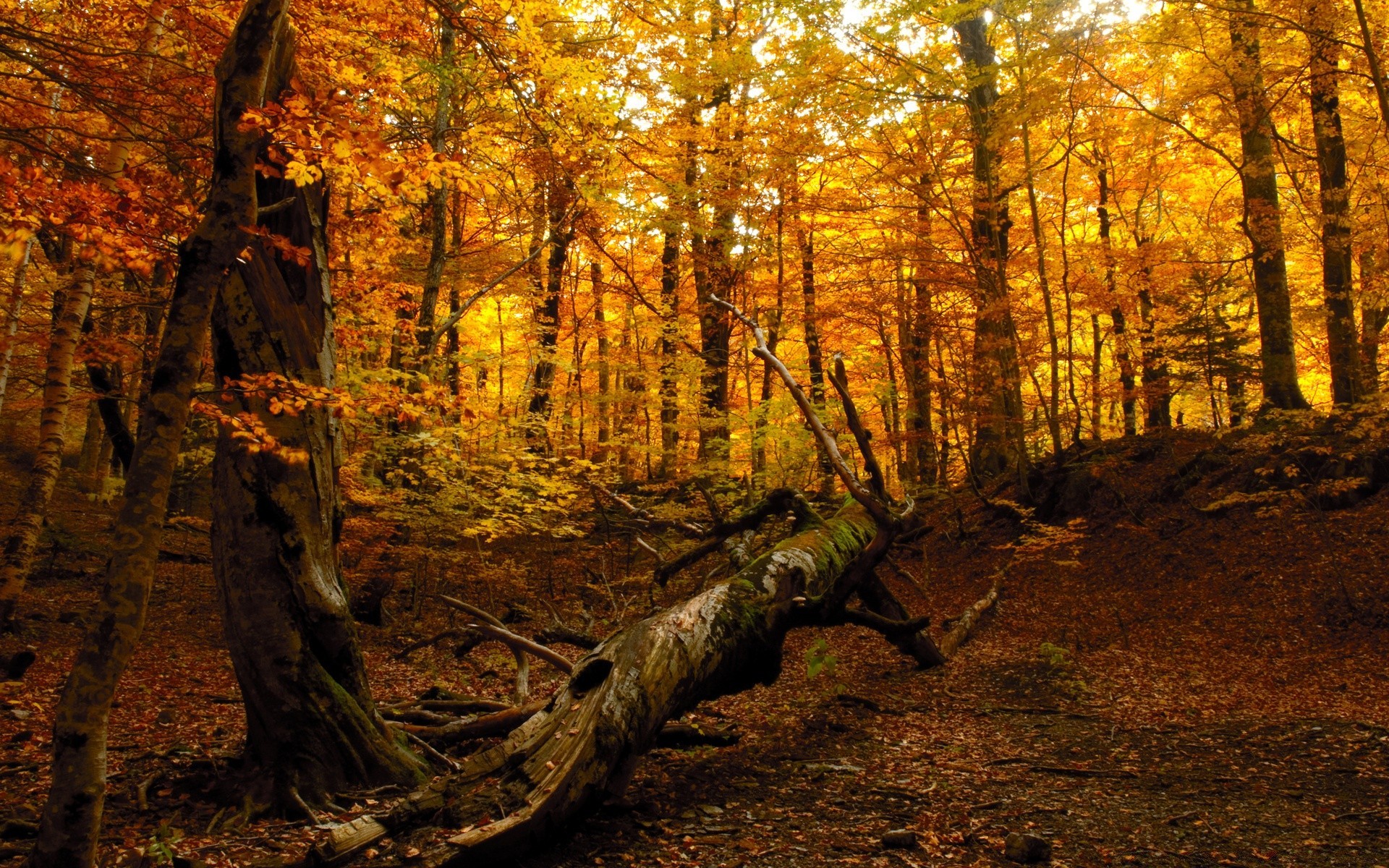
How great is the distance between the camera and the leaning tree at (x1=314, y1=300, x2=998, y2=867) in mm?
3182

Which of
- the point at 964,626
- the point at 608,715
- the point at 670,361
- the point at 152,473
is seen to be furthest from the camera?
the point at 670,361

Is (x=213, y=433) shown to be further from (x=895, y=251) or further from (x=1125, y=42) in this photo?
(x=1125, y=42)

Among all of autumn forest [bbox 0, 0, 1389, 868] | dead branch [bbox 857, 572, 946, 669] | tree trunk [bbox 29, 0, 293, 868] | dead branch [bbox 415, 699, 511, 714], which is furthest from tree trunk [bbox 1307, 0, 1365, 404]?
tree trunk [bbox 29, 0, 293, 868]

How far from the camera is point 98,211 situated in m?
5.07

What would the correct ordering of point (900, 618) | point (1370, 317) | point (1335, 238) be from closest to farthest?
1. point (900, 618)
2. point (1335, 238)
3. point (1370, 317)

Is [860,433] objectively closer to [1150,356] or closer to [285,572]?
[285,572]

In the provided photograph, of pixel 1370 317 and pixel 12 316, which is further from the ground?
pixel 1370 317

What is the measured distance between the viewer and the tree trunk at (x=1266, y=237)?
10.6m

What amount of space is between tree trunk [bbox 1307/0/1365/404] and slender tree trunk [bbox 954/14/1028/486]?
422 cm

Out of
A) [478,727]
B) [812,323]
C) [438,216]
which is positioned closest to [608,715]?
[478,727]

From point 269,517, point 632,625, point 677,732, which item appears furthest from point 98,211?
point 677,732

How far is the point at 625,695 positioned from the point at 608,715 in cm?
18

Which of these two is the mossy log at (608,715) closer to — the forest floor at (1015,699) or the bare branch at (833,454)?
the forest floor at (1015,699)

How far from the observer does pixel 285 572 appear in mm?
4359
